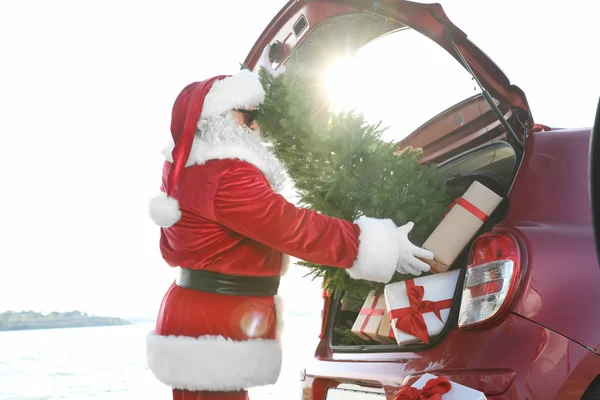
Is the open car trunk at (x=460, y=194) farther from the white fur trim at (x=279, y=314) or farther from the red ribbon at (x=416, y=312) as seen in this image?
the white fur trim at (x=279, y=314)

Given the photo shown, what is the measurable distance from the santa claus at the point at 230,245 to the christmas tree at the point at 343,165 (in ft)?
0.30

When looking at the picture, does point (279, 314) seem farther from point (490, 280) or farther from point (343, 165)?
point (490, 280)

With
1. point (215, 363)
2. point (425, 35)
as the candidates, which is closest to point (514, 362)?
point (215, 363)

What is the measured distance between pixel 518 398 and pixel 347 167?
94cm

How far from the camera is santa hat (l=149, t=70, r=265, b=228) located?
2.32 m

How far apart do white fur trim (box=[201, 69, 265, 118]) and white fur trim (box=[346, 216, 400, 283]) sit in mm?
617

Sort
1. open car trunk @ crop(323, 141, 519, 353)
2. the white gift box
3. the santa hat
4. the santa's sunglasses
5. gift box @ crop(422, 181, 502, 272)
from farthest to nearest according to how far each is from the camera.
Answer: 1. the santa's sunglasses
2. the santa hat
3. gift box @ crop(422, 181, 502, 272)
4. open car trunk @ crop(323, 141, 519, 353)
5. the white gift box

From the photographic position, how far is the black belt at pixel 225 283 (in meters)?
2.31

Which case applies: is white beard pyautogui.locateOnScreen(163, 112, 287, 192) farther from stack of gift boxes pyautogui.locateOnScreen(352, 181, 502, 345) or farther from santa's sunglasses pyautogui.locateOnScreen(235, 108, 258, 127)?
stack of gift boxes pyautogui.locateOnScreen(352, 181, 502, 345)

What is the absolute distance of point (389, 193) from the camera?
2330mm

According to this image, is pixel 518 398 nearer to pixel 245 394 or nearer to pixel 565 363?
pixel 565 363

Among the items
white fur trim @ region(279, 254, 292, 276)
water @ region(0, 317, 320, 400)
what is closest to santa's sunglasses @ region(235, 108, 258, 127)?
white fur trim @ region(279, 254, 292, 276)

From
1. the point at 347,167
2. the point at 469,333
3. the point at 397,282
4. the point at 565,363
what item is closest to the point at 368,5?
the point at 347,167

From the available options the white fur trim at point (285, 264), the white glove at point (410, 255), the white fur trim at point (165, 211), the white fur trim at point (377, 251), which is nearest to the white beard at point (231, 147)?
the white fur trim at point (165, 211)
